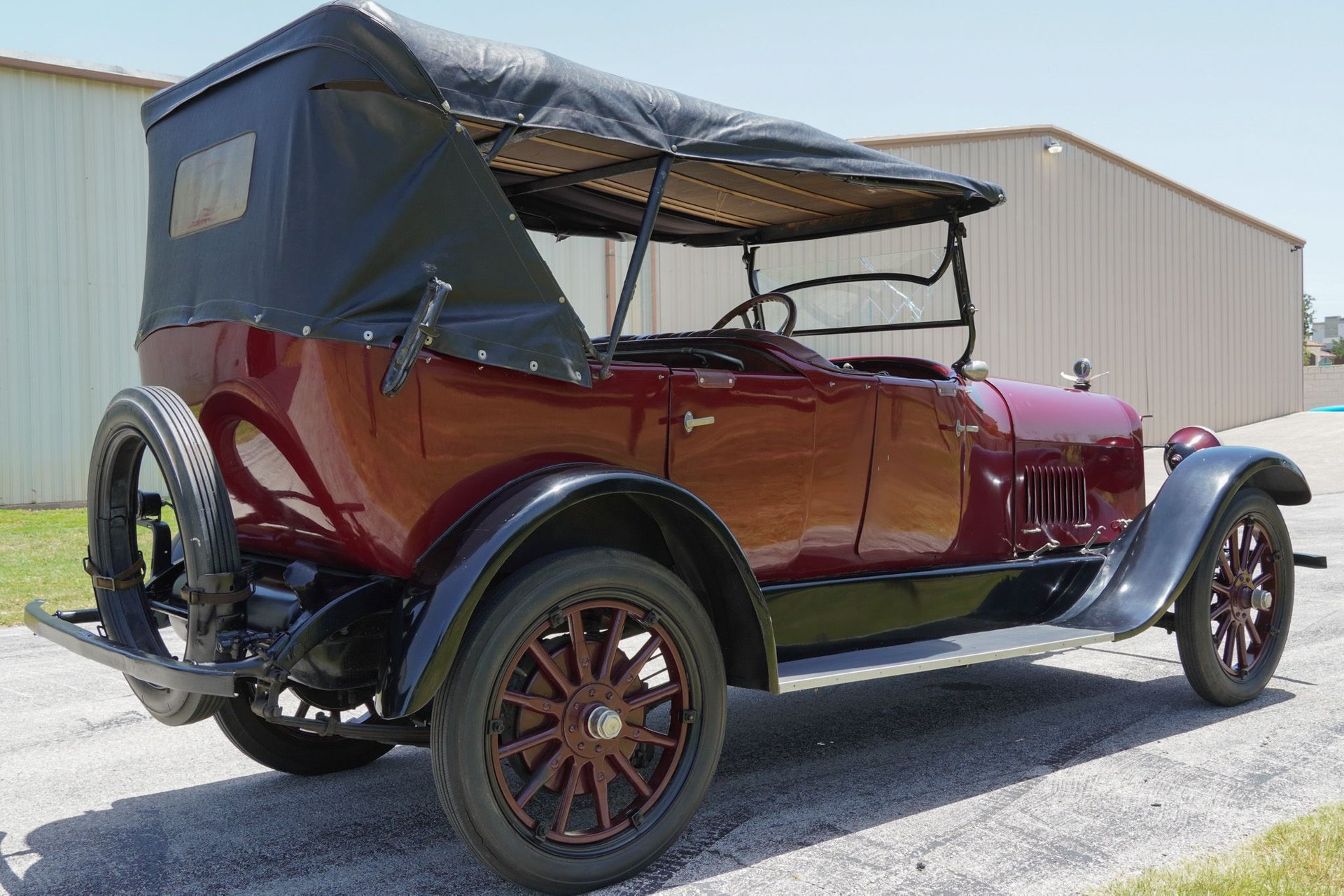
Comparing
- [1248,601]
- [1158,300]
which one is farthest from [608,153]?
[1158,300]

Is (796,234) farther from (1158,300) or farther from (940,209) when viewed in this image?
(1158,300)

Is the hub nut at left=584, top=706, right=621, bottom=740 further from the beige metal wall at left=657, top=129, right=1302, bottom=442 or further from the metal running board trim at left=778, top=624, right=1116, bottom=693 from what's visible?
the beige metal wall at left=657, top=129, right=1302, bottom=442

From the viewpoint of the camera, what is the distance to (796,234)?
5.08m

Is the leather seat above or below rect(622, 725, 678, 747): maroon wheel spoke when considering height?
above

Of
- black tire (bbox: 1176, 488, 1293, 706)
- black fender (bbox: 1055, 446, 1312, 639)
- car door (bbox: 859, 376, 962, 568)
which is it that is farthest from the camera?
black tire (bbox: 1176, 488, 1293, 706)

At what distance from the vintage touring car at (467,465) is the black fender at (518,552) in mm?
11

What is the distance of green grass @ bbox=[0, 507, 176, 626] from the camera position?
7.13 m

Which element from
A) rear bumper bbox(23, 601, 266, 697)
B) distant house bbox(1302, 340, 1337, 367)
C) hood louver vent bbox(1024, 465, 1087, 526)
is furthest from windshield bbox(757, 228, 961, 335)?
→ distant house bbox(1302, 340, 1337, 367)

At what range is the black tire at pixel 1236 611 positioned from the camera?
457 cm

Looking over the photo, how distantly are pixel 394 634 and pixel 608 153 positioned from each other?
157cm

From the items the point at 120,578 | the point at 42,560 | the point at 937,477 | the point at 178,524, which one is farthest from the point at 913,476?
the point at 42,560

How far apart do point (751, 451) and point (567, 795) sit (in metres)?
1.22

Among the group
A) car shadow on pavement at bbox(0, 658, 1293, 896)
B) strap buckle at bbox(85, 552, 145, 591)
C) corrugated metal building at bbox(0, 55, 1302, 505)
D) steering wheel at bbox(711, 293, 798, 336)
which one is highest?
corrugated metal building at bbox(0, 55, 1302, 505)

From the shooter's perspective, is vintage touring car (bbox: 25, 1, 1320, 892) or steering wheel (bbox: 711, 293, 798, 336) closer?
vintage touring car (bbox: 25, 1, 1320, 892)
